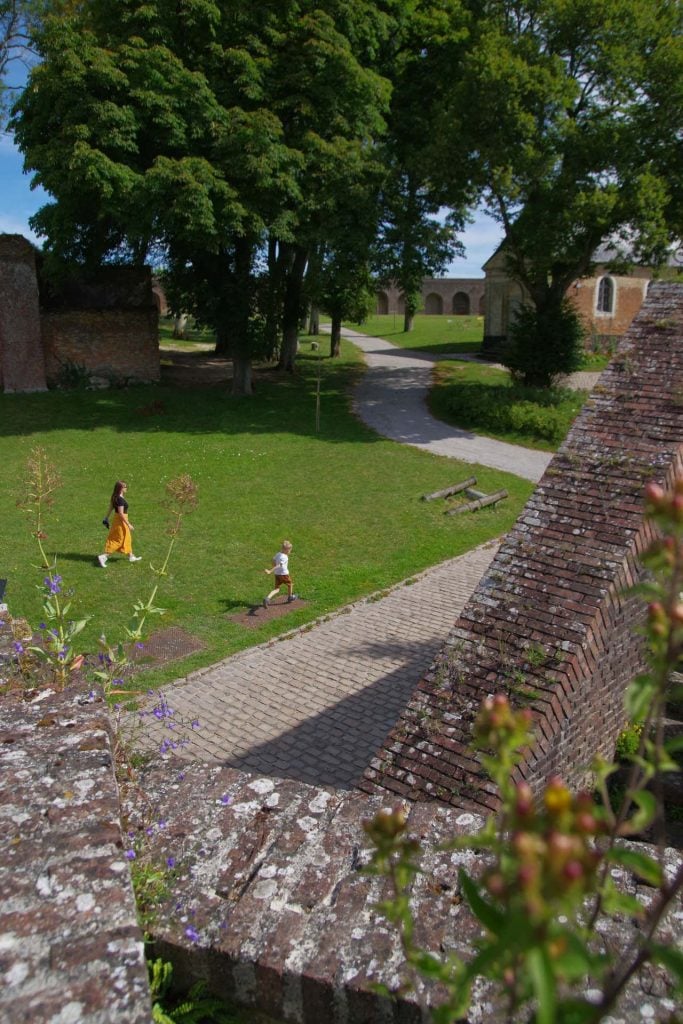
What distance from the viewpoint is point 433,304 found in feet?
237

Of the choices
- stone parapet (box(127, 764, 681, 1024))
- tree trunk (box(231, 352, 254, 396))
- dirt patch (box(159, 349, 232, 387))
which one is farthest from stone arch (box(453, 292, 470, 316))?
stone parapet (box(127, 764, 681, 1024))

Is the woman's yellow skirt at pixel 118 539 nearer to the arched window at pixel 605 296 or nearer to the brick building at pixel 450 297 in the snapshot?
the arched window at pixel 605 296

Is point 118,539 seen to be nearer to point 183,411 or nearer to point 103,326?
point 183,411

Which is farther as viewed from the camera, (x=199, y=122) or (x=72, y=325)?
(x=72, y=325)

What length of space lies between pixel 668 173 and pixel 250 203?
1195 centimetres

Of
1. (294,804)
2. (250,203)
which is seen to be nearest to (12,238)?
(250,203)

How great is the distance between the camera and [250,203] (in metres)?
22.2

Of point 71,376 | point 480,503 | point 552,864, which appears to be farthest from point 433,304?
point 552,864

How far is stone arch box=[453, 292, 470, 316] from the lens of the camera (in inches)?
2779

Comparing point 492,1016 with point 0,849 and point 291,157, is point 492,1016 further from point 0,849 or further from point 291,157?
point 291,157

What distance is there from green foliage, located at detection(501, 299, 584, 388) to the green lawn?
6663mm

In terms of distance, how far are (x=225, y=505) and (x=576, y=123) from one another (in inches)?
596

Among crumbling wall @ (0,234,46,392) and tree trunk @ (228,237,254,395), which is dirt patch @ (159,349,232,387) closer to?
tree trunk @ (228,237,254,395)

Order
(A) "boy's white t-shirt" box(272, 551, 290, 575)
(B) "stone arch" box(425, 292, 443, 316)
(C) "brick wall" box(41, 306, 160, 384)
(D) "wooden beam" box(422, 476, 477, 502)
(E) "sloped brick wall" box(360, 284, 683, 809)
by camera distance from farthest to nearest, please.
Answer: (B) "stone arch" box(425, 292, 443, 316) → (C) "brick wall" box(41, 306, 160, 384) → (D) "wooden beam" box(422, 476, 477, 502) → (A) "boy's white t-shirt" box(272, 551, 290, 575) → (E) "sloped brick wall" box(360, 284, 683, 809)
